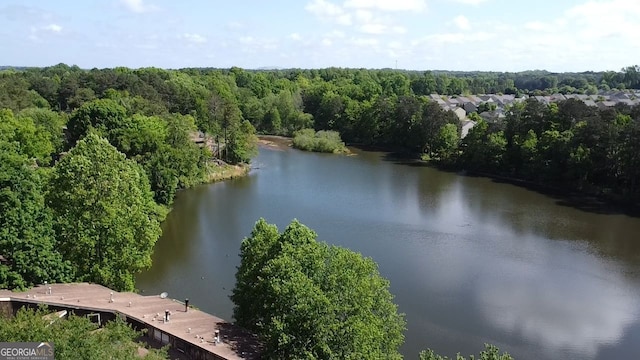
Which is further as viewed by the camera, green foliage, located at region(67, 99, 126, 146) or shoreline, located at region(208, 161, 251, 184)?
shoreline, located at region(208, 161, 251, 184)

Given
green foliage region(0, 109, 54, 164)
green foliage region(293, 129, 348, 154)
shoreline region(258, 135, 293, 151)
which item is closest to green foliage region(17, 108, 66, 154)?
green foliage region(0, 109, 54, 164)

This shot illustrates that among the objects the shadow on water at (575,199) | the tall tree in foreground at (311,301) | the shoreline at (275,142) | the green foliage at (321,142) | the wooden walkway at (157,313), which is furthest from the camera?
the shoreline at (275,142)

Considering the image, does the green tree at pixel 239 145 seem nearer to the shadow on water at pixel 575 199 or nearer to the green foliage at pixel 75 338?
the shadow on water at pixel 575 199

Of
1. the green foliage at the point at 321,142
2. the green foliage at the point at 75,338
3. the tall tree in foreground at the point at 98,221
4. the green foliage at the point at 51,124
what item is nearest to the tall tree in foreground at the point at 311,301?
the green foliage at the point at 75,338

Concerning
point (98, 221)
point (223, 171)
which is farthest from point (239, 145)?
point (98, 221)

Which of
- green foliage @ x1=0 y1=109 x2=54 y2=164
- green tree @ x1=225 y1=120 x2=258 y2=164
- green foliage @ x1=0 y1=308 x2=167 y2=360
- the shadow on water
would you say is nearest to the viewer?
green foliage @ x1=0 y1=308 x2=167 y2=360

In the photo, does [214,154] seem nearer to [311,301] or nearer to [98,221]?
[98,221]

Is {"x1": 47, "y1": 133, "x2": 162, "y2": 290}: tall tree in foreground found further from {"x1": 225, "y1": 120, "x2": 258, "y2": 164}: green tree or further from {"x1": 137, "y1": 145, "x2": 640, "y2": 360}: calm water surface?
{"x1": 225, "y1": 120, "x2": 258, "y2": 164}: green tree
